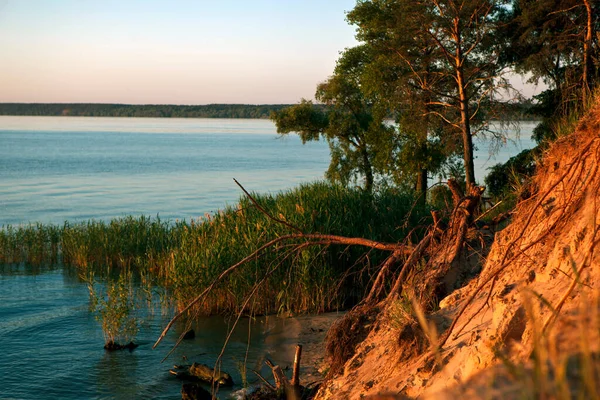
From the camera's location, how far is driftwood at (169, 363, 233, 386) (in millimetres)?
9695

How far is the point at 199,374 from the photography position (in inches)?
396

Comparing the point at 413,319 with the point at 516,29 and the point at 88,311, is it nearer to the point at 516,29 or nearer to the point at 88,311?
the point at 88,311

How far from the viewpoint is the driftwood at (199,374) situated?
31.8ft

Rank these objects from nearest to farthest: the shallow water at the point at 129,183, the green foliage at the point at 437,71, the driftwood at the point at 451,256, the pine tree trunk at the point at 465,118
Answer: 1. the driftwood at the point at 451,256
2. the pine tree trunk at the point at 465,118
3. the green foliage at the point at 437,71
4. the shallow water at the point at 129,183

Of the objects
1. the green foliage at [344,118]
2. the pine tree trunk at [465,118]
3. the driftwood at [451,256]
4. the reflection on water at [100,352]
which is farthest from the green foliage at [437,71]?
the driftwood at [451,256]

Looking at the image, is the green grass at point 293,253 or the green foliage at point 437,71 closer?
the green grass at point 293,253

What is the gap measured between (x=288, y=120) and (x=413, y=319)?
36.0 metres

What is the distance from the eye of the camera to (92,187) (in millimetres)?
50125

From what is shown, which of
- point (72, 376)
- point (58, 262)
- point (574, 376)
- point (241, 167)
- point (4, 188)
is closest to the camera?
point (574, 376)

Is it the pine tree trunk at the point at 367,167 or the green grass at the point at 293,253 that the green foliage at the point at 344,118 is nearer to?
the pine tree trunk at the point at 367,167

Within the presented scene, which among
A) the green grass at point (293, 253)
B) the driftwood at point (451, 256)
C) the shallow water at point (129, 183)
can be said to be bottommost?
the shallow water at point (129, 183)

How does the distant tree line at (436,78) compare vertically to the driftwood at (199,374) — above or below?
above

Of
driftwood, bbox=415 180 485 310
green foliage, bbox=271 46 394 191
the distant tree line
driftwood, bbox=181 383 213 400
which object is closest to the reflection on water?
driftwood, bbox=181 383 213 400

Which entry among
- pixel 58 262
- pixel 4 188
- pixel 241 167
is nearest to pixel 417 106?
pixel 58 262
